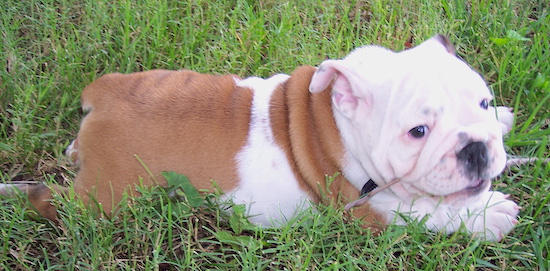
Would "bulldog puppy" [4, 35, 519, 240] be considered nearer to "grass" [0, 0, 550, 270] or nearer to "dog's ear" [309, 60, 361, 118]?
"dog's ear" [309, 60, 361, 118]

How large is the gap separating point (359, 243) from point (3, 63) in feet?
8.91

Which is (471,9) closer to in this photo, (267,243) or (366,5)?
(366,5)

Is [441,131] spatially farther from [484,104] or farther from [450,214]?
[450,214]

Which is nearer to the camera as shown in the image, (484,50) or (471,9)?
(484,50)

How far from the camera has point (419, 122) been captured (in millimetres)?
2812

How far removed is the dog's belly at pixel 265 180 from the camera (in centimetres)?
311

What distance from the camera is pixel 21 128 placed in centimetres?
374

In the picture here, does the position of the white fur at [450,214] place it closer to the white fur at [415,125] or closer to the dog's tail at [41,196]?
the white fur at [415,125]

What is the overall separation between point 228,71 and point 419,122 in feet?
5.68

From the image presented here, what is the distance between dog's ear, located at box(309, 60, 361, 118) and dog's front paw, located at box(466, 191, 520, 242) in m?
0.87

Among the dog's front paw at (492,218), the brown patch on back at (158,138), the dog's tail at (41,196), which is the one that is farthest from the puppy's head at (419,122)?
the dog's tail at (41,196)

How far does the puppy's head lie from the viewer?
2.81 m

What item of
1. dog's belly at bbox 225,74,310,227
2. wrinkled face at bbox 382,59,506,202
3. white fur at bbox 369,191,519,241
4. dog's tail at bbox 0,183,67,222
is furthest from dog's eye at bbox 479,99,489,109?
dog's tail at bbox 0,183,67,222

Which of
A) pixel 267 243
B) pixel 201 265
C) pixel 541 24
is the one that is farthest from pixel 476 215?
pixel 541 24
